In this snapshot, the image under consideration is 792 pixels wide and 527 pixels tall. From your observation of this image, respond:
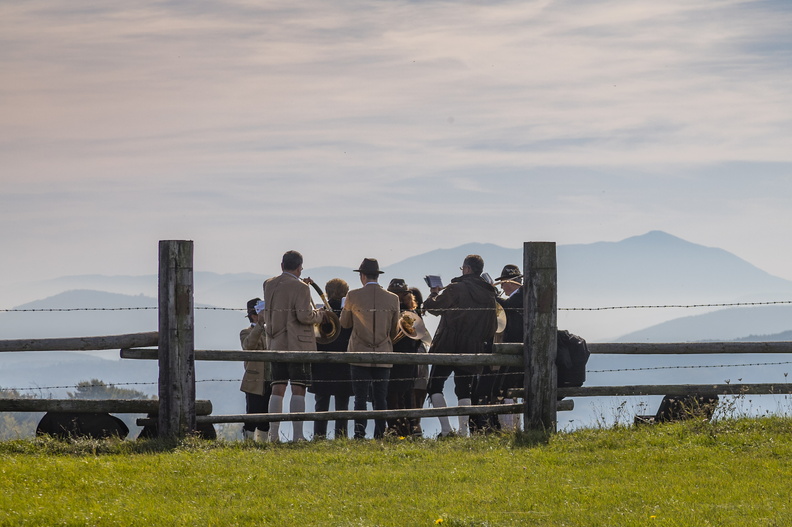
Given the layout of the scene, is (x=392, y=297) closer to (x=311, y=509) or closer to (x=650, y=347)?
(x=650, y=347)

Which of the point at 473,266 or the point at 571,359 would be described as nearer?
the point at 571,359

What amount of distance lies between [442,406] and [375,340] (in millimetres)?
1156

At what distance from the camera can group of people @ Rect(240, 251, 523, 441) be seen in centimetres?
1166

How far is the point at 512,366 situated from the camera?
38.8 ft

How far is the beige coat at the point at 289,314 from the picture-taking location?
11.6m

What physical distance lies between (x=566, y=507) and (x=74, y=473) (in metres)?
4.21

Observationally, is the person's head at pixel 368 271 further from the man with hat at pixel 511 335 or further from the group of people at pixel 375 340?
the man with hat at pixel 511 335

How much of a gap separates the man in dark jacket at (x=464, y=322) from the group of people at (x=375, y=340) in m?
0.01

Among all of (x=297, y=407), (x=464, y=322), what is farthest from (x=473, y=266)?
(x=297, y=407)

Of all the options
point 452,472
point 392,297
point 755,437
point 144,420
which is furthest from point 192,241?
point 755,437

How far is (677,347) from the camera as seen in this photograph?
1112cm

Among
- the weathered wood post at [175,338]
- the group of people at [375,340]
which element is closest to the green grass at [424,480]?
the weathered wood post at [175,338]

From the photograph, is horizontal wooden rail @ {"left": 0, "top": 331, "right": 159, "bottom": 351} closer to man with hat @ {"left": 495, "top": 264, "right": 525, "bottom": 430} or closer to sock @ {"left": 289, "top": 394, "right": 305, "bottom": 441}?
sock @ {"left": 289, "top": 394, "right": 305, "bottom": 441}

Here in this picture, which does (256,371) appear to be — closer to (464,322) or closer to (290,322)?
(290,322)
